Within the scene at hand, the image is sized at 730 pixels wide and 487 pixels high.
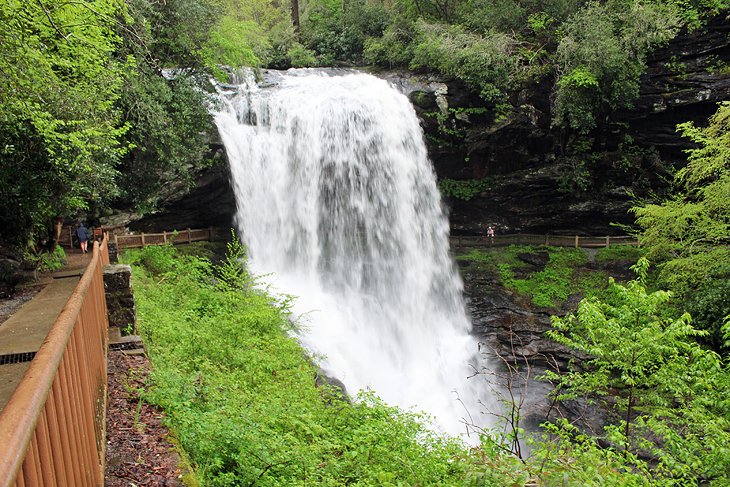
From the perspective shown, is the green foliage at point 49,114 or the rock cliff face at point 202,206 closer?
the green foliage at point 49,114

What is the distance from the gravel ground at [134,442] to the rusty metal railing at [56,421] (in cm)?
46

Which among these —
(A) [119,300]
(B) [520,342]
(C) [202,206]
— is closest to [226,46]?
(C) [202,206]

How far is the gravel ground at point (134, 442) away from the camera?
3.80 metres

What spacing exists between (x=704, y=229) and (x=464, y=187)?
973 cm

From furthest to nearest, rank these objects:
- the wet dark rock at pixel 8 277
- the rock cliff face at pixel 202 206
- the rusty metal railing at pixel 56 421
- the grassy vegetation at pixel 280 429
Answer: the rock cliff face at pixel 202 206
the wet dark rock at pixel 8 277
the grassy vegetation at pixel 280 429
the rusty metal railing at pixel 56 421

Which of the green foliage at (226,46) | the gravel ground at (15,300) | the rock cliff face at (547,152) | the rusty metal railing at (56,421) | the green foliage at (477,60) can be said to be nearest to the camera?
the rusty metal railing at (56,421)

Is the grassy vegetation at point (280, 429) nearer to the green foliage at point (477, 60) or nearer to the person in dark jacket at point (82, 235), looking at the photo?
the person in dark jacket at point (82, 235)

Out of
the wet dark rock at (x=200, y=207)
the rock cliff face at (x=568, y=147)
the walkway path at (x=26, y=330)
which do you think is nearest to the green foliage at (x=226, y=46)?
the wet dark rock at (x=200, y=207)

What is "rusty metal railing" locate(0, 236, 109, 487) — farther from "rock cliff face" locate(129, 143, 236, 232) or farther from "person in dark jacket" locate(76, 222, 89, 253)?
"rock cliff face" locate(129, 143, 236, 232)

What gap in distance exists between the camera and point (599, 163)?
68.9ft

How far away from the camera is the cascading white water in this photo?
16.6m

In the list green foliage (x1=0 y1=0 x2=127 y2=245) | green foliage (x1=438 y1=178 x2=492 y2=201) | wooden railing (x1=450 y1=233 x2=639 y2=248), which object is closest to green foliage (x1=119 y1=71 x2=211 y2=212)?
green foliage (x1=0 y1=0 x2=127 y2=245)

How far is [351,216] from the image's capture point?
18188 millimetres

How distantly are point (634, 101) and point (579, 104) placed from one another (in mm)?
2479
